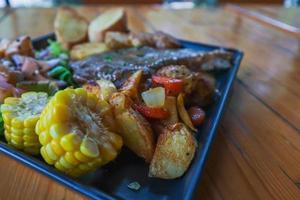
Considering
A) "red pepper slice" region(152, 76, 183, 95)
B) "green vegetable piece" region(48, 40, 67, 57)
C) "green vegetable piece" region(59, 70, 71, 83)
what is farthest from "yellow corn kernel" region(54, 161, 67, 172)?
"green vegetable piece" region(48, 40, 67, 57)

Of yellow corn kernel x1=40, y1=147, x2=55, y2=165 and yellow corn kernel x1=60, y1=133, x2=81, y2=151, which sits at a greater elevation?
yellow corn kernel x1=60, y1=133, x2=81, y2=151

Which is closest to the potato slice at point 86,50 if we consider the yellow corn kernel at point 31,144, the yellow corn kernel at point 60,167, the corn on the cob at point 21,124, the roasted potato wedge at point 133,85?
the roasted potato wedge at point 133,85

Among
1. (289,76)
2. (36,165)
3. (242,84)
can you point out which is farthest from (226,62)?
(36,165)

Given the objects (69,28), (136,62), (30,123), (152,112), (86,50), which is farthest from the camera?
(69,28)

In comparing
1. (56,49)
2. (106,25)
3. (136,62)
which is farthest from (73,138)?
(106,25)

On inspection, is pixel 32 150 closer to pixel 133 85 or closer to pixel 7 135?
pixel 7 135

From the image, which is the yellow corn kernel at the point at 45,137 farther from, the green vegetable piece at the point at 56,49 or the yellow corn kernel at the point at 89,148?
the green vegetable piece at the point at 56,49

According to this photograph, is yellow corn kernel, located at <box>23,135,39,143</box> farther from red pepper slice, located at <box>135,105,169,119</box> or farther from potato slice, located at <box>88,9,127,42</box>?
potato slice, located at <box>88,9,127,42</box>
